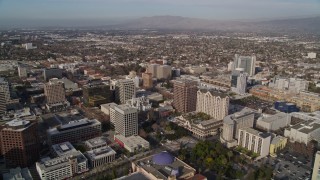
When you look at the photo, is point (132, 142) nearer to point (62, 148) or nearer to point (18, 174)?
point (62, 148)

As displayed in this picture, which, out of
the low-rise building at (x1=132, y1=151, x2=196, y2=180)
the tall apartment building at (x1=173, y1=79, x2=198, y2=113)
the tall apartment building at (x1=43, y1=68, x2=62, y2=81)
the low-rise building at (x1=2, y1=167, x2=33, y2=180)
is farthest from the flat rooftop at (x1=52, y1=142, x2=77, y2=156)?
the tall apartment building at (x1=43, y1=68, x2=62, y2=81)

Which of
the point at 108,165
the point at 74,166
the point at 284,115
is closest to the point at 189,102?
the point at 284,115

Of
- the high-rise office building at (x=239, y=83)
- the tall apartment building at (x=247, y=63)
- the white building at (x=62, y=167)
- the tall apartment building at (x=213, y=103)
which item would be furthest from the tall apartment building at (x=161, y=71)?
the white building at (x=62, y=167)

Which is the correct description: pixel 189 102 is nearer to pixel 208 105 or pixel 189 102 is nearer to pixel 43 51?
pixel 208 105

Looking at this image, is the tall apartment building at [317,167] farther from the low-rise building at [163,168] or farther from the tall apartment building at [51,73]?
the tall apartment building at [51,73]

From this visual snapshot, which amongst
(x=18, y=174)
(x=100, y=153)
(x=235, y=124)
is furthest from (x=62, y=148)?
(x=235, y=124)

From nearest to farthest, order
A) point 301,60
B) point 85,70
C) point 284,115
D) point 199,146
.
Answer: point 199,146 < point 284,115 < point 85,70 < point 301,60

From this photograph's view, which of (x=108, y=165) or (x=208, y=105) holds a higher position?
(x=208, y=105)
